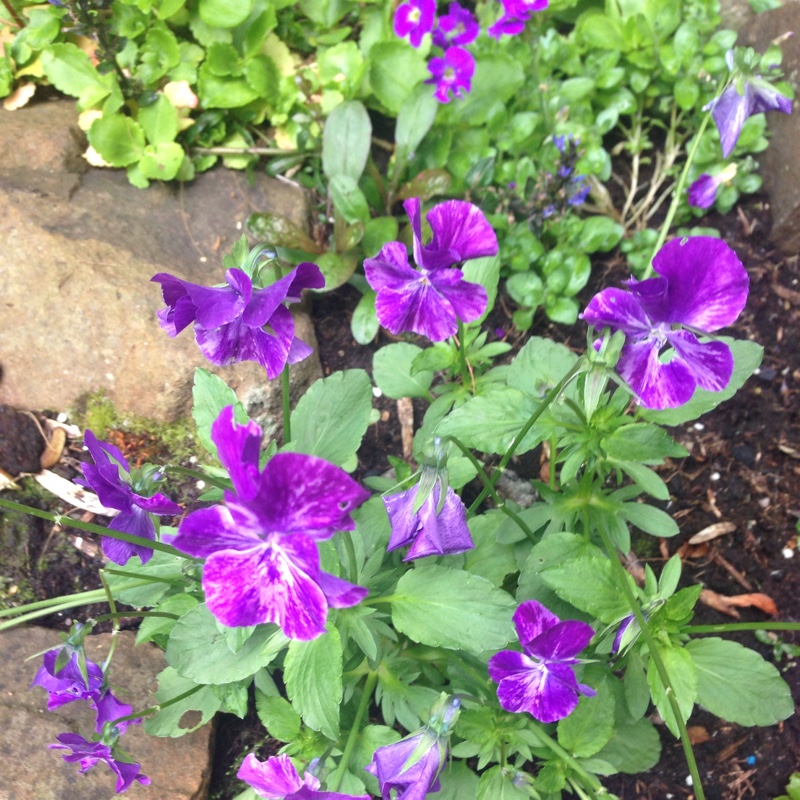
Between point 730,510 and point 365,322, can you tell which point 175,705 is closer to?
point 365,322

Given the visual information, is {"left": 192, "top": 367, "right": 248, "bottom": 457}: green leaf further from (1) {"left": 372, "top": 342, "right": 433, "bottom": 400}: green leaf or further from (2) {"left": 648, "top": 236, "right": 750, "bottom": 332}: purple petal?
(2) {"left": 648, "top": 236, "right": 750, "bottom": 332}: purple petal

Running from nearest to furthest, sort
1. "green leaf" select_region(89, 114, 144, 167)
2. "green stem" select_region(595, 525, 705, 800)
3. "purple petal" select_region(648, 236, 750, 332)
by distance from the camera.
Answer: "purple petal" select_region(648, 236, 750, 332), "green stem" select_region(595, 525, 705, 800), "green leaf" select_region(89, 114, 144, 167)

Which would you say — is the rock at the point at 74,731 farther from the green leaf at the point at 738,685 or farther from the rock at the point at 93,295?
the green leaf at the point at 738,685

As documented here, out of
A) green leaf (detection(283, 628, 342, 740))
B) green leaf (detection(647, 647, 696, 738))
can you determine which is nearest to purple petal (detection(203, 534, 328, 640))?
green leaf (detection(283, 628, 342, 740))

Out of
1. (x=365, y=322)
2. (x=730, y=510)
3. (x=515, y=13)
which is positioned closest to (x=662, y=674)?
(x=730, y=510)

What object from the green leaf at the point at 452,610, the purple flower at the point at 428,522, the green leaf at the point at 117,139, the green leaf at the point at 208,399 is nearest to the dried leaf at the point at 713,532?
the green leaf at the point at 452,610

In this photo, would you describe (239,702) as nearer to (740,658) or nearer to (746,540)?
(740,658)
